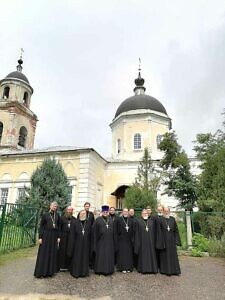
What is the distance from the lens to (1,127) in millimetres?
27047

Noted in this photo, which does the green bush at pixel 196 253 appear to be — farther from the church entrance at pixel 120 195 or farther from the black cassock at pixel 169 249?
the church entrance at pixel 120 195

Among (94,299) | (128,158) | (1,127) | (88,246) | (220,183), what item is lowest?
(94,299)

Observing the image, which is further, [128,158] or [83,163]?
[128,158]

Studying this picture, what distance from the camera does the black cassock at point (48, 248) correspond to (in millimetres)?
6404

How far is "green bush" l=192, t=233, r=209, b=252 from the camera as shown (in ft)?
34.7

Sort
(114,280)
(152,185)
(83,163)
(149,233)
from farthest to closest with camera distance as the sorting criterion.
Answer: (83,163), (152,185), (149,233), (114,280)

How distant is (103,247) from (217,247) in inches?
220

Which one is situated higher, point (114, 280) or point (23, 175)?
point (23, 175)

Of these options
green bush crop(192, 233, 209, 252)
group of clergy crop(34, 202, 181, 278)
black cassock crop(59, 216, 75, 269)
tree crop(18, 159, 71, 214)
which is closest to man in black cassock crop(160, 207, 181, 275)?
group of clergy crop(34, 202, 181, 278)

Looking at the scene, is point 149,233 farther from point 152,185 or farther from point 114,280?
point 152,185

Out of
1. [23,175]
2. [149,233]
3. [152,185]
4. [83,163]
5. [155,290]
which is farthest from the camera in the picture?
[23,175]

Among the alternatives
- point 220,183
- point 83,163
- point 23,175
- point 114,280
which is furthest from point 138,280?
point 23,175

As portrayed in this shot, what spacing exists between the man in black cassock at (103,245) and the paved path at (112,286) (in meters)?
0.22

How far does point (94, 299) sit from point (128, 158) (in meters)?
19.7
